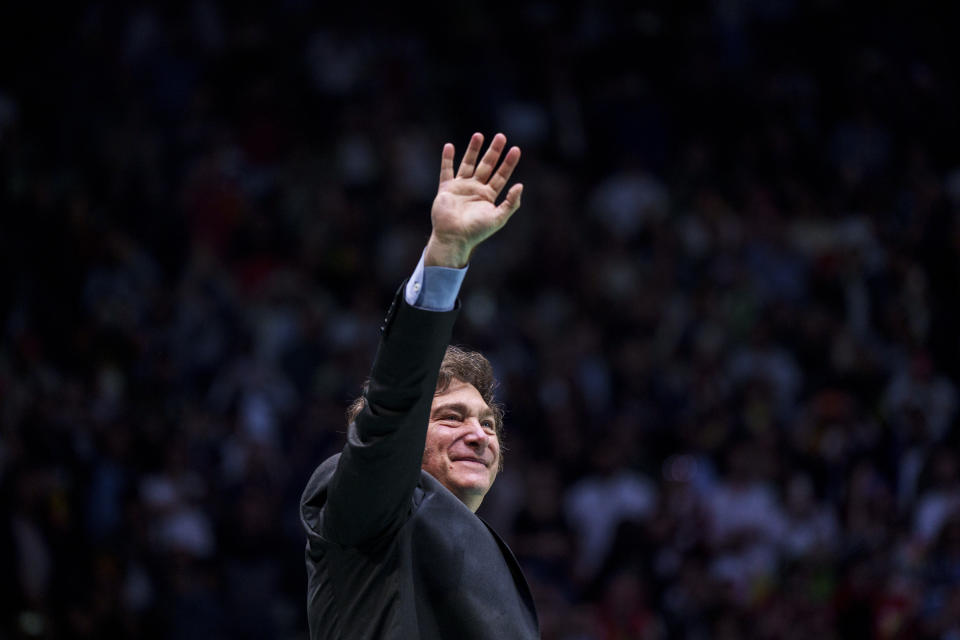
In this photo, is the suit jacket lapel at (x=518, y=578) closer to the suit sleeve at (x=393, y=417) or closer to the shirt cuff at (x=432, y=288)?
the suit sleeve at (x=393, y=417)

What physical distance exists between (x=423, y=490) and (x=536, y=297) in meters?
7.89

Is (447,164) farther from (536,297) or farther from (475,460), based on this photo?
(536,297)

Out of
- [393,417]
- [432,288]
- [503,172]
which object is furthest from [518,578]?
[503,172]

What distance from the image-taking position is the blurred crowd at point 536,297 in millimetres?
7836

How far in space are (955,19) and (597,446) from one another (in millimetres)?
6529

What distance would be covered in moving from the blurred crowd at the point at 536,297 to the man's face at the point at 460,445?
15.5 feet

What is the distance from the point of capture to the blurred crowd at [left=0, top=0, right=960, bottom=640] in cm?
784

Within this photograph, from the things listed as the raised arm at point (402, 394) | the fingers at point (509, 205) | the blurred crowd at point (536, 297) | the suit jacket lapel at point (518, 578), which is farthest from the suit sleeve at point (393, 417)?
the blurred crowd at point (536, 297)

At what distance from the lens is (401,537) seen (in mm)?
2572

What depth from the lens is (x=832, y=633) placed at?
7508mm

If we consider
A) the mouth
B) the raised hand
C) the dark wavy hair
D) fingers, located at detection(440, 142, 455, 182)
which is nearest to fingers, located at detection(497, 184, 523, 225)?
the raised hand

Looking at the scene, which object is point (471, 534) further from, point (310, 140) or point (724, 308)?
point (310, 140)

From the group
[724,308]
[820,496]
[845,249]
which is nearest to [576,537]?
[820,496]

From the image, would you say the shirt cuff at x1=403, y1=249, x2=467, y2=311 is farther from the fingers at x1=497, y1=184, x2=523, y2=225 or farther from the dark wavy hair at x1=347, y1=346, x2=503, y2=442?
the dark wavy hair at x1=347, y1=346, x2=503, y2=442
